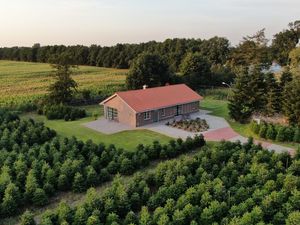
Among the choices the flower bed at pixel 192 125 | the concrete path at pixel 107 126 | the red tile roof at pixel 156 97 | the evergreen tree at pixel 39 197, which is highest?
the red tile roof at pixel 156 97

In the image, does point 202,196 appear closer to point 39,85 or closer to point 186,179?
point 186,179

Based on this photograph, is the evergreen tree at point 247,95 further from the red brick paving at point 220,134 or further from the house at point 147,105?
the house at point 147,105

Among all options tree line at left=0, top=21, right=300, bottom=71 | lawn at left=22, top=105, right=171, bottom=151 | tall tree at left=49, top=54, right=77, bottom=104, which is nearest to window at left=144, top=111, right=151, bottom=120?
lawn at left=22, top=105, right=171, bottom=151

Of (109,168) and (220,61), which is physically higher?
(220,61)

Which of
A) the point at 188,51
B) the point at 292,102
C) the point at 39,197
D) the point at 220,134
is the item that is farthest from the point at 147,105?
the point at 188,51

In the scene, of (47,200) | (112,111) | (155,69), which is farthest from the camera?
(155,69)

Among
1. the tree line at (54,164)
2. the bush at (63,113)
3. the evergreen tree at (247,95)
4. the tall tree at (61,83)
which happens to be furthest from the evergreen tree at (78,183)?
the tall tree at (61,83)

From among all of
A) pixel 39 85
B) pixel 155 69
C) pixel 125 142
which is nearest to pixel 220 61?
pixel 155 69
